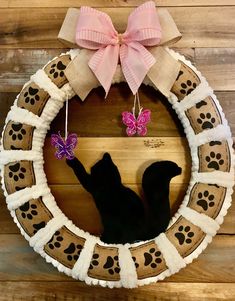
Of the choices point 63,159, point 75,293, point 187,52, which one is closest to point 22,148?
point 63,159

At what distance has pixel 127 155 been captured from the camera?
1.07m

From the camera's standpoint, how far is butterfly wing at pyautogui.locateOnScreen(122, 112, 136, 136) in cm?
103

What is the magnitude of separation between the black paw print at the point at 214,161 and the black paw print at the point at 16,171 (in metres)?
0.41

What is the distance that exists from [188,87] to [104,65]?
195 mm

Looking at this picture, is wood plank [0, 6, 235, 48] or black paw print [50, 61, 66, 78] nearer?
black paw print [50, 61, 66, 78]

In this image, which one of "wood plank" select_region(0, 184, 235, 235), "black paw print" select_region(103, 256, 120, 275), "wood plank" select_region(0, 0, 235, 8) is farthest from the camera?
"wood plank" select_region(0, 0, 235, 8)

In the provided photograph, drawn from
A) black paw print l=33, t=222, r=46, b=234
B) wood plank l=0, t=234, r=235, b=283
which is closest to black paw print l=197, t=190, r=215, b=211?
wood plank l=0, t=234, r=235, b=283

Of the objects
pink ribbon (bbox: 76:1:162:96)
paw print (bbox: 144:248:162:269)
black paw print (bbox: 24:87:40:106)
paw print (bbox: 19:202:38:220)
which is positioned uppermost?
pink ribbon (bbox: 76:1:162:96)

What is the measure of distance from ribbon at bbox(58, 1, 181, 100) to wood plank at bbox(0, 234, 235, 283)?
1.26ft

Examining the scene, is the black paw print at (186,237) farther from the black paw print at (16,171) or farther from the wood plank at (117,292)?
the black paw print at (16,171)

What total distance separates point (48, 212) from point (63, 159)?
15cm

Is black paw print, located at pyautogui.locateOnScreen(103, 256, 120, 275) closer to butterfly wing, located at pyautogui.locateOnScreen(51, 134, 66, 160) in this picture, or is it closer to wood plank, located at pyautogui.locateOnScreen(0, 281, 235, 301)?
wood plank, located at pyautogui.locateOnScreen(0, 281, 235, 301)

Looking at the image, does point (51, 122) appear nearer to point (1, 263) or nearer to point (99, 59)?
point (99, 59)

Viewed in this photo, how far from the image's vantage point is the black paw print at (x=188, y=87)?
998mm
